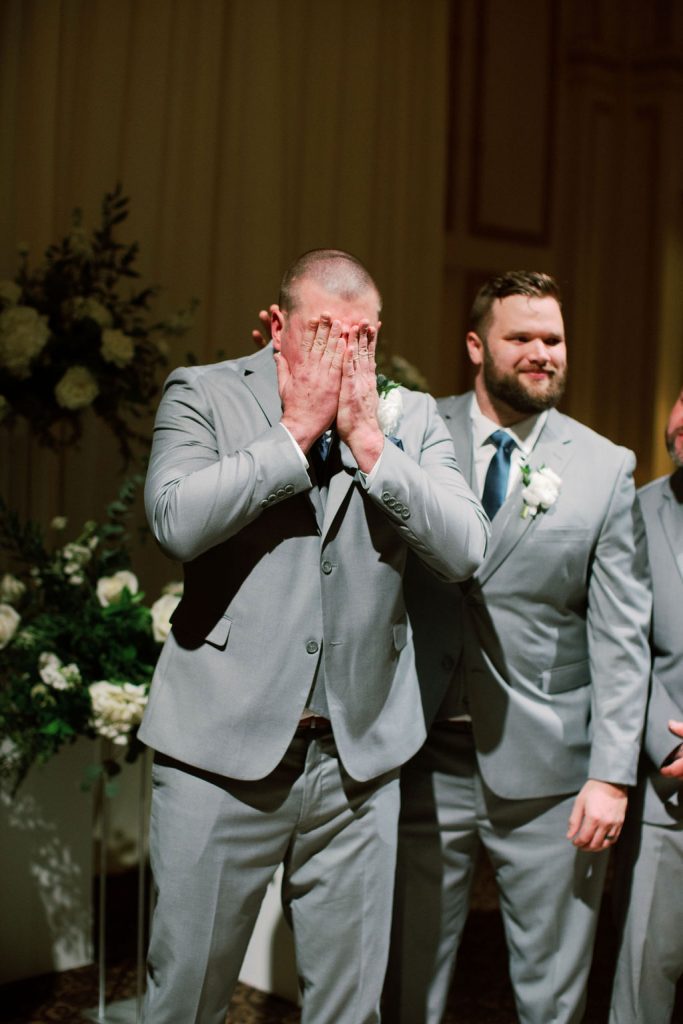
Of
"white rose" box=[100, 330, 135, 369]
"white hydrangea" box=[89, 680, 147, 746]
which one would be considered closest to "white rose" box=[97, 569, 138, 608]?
"white hydrangea" box=[89, 680, 147, 746]

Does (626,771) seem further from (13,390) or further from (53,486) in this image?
(53,486)

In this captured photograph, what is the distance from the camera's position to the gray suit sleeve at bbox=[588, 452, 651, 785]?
2.46 meters

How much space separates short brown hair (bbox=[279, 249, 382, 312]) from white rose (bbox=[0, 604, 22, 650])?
4.12 ft

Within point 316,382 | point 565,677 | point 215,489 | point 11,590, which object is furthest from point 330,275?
point 11,590

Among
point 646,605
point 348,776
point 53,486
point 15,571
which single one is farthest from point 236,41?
point 348,776

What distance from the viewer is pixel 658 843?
253 centimetres

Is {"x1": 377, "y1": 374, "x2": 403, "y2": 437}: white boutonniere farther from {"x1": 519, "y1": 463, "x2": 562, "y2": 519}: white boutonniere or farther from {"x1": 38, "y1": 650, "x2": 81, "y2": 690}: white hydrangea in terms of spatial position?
{"x1": 38, "y1": 650, "x2": 81, "y2": 690}: white hydrangea

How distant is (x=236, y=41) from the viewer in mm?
4480

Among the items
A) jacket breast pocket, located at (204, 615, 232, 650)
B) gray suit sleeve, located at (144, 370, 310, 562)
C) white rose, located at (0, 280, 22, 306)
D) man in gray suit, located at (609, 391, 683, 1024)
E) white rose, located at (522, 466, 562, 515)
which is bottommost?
man in gray suit, located at (609, 391, 683, 1024)

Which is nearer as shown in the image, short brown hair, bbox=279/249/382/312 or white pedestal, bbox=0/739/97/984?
short brown hair, bbox=279/249/382/312

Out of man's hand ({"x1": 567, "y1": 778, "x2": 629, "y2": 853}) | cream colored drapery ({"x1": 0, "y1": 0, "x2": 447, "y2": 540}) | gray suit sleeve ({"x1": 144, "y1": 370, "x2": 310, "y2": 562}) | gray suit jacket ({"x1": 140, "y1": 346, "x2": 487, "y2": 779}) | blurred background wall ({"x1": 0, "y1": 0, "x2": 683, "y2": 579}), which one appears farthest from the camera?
blurred background wall ({"x1": 0, "y1": 0, "x2": 683, "y2": 579})

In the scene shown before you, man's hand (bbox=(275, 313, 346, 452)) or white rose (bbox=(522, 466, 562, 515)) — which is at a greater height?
man's hand (bbox=(275, 313, 346, 452))

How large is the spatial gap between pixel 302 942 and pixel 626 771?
29.1 inches

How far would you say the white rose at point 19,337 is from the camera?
3229 millimetres
